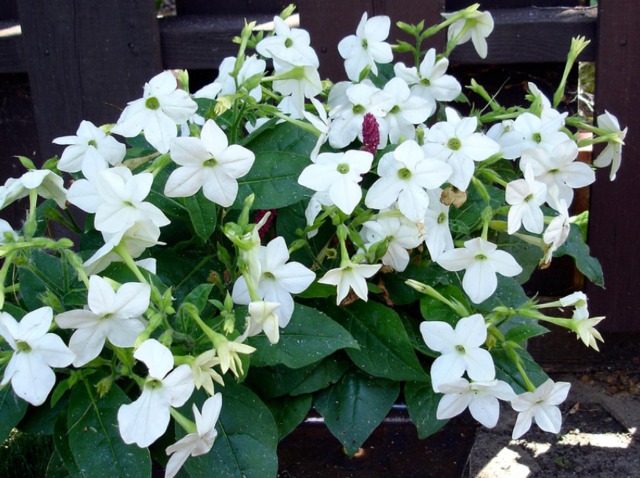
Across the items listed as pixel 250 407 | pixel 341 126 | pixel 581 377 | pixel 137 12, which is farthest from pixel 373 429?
pixel 581 377

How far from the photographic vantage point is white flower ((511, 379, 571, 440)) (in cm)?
95

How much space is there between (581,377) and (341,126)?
1.40 metres

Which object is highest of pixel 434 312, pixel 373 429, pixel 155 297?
pixel 155 297

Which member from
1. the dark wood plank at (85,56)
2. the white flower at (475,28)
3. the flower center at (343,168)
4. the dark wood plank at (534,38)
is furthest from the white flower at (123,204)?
the dark wood plank at (534,38)

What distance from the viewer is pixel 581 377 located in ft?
7.30

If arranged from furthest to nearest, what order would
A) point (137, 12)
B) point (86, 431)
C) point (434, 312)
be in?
1. point (137, 12)
2. point (434, 312)
3. point (86, 431)

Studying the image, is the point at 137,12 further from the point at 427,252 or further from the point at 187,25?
the point at 427,252

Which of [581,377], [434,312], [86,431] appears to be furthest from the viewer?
[581,377]

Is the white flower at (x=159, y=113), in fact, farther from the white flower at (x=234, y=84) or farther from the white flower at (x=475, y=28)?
the white flower at (x=475, y=28)

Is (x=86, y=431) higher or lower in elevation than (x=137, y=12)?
lower

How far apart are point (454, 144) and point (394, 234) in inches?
5.7

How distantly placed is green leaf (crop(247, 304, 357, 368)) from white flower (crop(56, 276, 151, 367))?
0.18 metres

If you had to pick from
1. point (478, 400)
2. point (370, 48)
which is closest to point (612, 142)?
point (370, 48)

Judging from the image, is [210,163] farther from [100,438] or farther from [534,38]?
[534,38]
